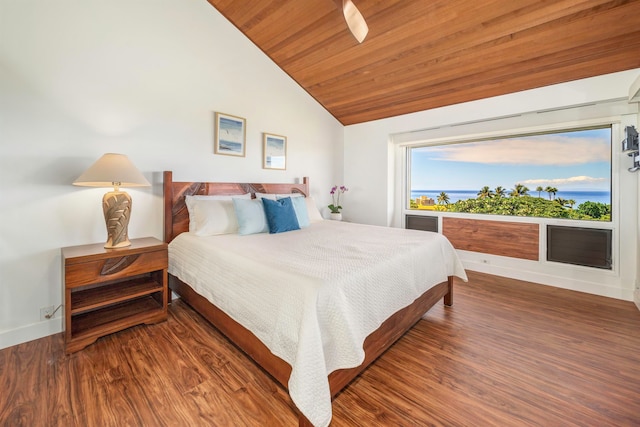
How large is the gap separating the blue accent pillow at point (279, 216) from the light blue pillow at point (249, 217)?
0.06m

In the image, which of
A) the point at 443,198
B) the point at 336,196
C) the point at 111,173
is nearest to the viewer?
the point at 111,173

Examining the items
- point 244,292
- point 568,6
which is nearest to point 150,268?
point 244,292

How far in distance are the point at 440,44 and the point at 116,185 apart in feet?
10.5

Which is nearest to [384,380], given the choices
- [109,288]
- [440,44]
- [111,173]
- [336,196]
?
[109,288]

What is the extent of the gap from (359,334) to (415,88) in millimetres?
3132

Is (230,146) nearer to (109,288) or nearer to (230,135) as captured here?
(230,135)

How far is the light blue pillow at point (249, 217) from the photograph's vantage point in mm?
2655

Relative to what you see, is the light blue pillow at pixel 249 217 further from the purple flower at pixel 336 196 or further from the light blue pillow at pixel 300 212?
the purple flower at pixel 336 196

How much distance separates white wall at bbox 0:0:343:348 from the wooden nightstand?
28cm

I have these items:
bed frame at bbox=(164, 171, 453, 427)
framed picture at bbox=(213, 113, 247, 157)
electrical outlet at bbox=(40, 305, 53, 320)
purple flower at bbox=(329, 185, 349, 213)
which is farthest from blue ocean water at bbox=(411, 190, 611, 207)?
electrical outlet at bbox=(40, 305, 53, 320)

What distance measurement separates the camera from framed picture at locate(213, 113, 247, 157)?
122 inches

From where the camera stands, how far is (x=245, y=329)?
171 centimetres

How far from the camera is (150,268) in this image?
220 cm

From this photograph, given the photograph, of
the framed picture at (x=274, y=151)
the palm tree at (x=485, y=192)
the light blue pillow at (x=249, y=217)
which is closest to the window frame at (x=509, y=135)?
the palm tree at (x=485, y=192)
